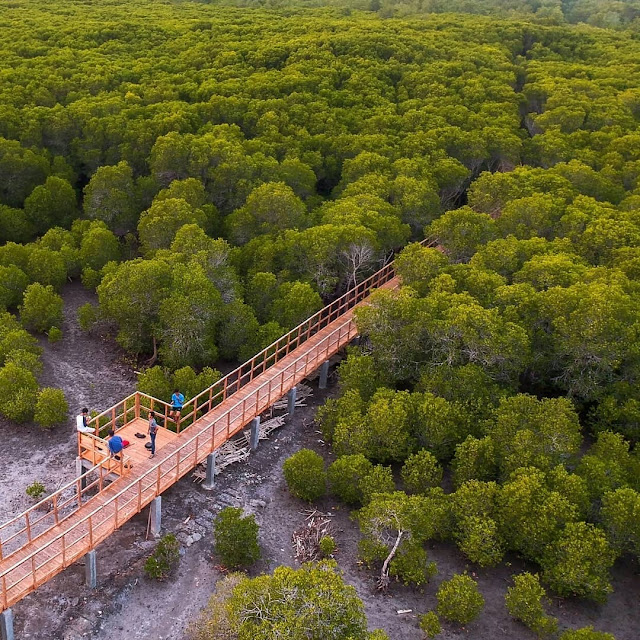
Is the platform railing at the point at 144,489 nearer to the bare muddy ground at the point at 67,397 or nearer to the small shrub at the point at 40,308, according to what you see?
the bare muddy ground at the point at 67,397

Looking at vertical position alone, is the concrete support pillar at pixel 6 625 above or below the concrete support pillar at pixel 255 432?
above

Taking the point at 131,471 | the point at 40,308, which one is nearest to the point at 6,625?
the point at 131,471

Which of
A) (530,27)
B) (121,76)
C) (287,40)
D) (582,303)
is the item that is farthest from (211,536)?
(530,27)

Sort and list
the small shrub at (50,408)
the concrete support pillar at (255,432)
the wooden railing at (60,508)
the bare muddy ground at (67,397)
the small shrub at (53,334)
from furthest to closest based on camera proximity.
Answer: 1. the small shrub at (53,334)
2. the small shrub at (50,408)
3. the concrete support pillar at (255,432)
4. the bare muddy ground at (67,397)
5. the wooden railing at (60,508)

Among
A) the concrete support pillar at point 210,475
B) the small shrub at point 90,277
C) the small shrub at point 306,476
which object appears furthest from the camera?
the small shrub at point 90,277

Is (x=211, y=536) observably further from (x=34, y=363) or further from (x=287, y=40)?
(x=287, y=40)

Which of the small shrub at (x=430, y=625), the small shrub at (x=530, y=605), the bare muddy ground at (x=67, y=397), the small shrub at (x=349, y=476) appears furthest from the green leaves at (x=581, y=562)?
the bare muddy ground at (x=67, y=397)

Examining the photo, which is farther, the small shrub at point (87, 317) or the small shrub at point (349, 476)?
the small shrub at point (87, 317)

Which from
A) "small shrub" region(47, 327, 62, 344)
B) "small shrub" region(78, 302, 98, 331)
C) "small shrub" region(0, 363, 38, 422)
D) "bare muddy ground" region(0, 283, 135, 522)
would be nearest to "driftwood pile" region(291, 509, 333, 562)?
"bare muddy ground" region(0, 283, 135, 522)

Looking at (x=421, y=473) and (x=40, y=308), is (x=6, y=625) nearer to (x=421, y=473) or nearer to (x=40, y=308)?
(x=421, y=473)
